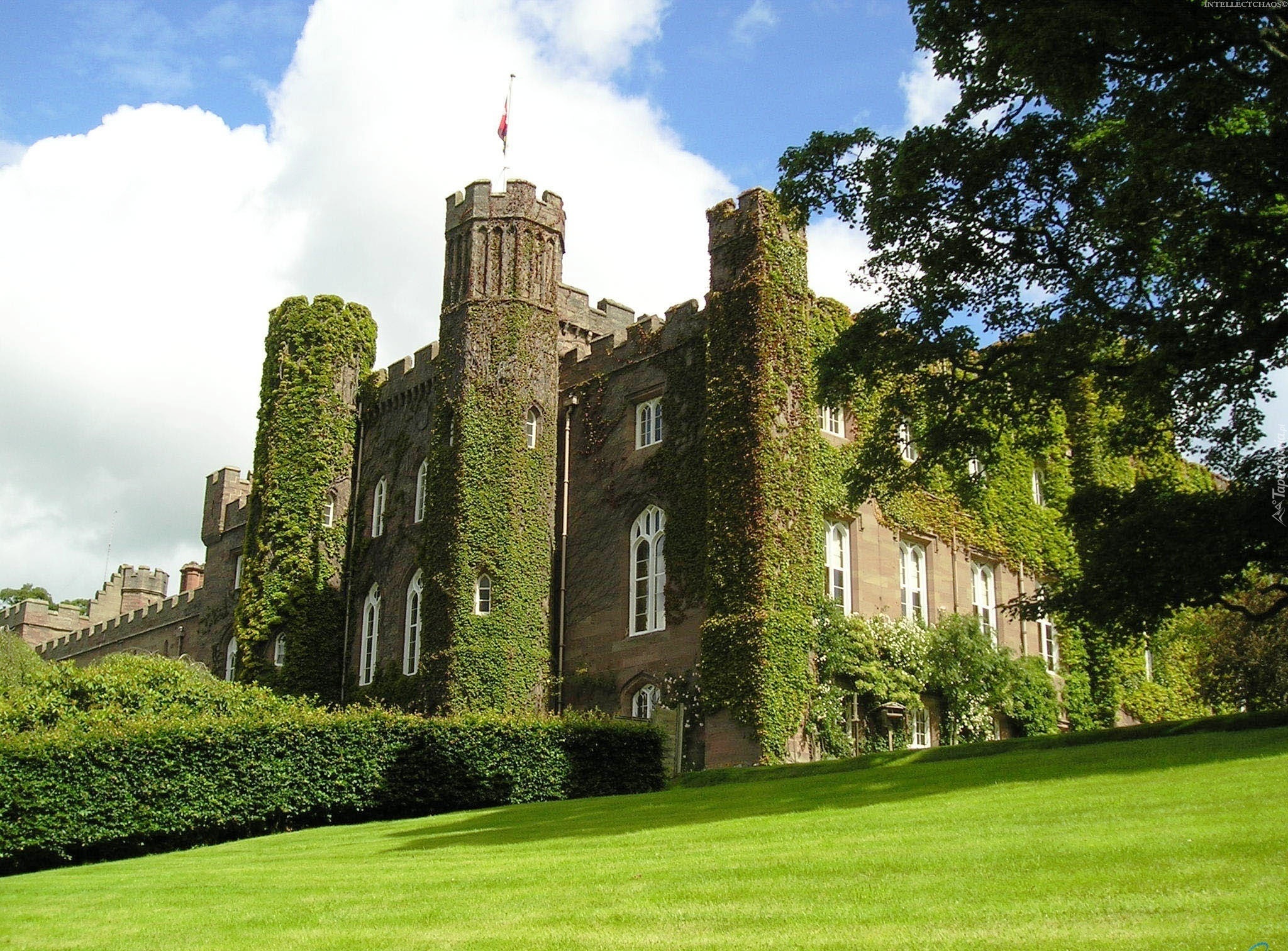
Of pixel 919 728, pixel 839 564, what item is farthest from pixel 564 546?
pixel 919 728

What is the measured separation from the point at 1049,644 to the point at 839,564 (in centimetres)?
795

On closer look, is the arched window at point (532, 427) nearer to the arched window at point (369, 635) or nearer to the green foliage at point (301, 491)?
the arched window at point (369, 635)

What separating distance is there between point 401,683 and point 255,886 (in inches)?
738

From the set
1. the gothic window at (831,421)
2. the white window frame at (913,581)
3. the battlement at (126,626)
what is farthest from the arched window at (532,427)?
the battlement at (126,626)

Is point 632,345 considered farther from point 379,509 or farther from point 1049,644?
point 1049,644

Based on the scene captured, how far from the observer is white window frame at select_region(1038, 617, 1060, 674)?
109 ft

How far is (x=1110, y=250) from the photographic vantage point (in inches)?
806

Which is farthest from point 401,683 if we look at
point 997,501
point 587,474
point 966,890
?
point 966,890

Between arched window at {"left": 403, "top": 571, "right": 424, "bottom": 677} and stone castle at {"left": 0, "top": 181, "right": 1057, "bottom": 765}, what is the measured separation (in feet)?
0.23

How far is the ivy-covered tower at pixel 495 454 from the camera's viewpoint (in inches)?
1196

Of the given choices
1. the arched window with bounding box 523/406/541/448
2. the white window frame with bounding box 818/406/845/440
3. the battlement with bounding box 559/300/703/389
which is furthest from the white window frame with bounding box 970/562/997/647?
the arched window with bounding box 523/406/541/448

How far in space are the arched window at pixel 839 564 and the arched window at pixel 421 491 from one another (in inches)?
464

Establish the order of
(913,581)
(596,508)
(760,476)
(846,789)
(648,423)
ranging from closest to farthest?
(846,789), (760,476), (913,581), (648,423), (596,508)

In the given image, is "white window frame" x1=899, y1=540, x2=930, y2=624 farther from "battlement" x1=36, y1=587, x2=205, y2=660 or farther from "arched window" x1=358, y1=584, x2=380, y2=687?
"battlement" x1=36, y1=587, x2=205, y2=660
